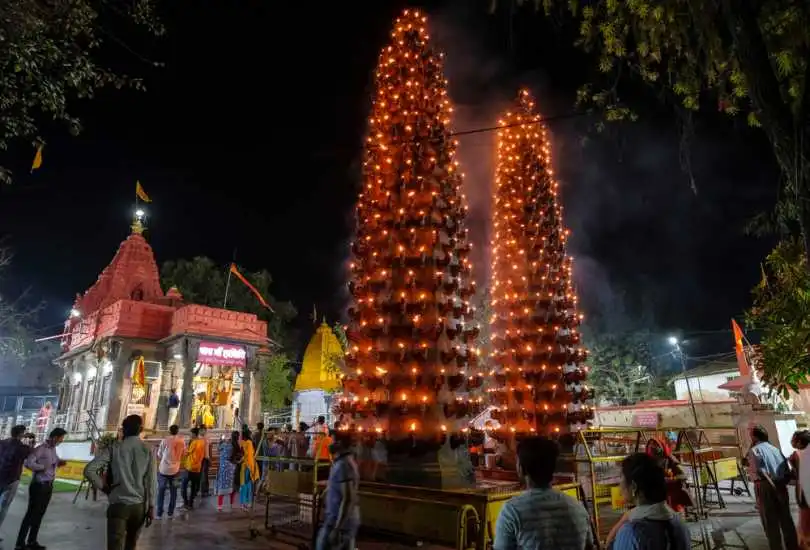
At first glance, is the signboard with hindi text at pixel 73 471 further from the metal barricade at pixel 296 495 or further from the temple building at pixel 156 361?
the metal barricade at pixel 296 495

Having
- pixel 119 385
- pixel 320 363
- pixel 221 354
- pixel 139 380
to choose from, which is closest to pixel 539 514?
pixel 221 354

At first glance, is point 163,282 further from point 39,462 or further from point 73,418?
point 39,462

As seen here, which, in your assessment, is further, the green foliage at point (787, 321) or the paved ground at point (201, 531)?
the paved ground at point (201, 531)

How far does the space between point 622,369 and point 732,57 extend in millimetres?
33050

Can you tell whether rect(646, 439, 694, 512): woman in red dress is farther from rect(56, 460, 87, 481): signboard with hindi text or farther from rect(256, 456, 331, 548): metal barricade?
rect(56, 460, 87, 481): signboard with hindi text

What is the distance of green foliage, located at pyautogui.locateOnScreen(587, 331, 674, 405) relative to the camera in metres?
34.6

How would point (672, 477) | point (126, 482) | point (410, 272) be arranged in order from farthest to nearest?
point (410, 272) → point (672, 477) → point (126, 482)

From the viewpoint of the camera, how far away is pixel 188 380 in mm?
23734

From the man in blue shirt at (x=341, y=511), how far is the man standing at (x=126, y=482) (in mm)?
1965

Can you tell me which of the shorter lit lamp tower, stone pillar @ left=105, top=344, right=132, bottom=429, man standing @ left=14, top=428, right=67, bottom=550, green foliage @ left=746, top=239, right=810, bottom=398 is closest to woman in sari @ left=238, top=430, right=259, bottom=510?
man standing @ left=14, top=428, right=67, bottom=550

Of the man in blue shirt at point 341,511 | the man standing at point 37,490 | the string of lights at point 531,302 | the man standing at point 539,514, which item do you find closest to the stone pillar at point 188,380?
the man standing at point 37,490

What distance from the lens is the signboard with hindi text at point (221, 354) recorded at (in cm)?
2484

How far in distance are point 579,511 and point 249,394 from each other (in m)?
26.0

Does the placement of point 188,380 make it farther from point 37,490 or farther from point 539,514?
point 539,514
